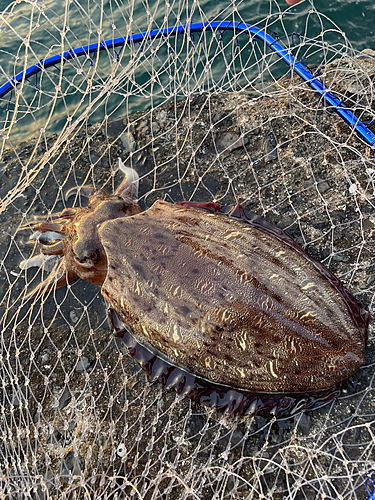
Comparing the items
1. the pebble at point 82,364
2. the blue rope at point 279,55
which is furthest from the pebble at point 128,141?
the pebble at point 82,364

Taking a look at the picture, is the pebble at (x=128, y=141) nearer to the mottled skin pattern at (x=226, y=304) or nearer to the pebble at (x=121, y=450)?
the mottled skin pattern at (x=226, y=304)

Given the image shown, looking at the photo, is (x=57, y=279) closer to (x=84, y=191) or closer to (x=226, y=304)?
(x=84, y=191)

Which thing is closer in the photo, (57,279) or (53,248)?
(57,279)

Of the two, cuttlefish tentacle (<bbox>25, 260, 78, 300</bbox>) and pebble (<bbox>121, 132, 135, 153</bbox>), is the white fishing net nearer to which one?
pebble (<bbox>121, 132, 135, 153</bbox>)

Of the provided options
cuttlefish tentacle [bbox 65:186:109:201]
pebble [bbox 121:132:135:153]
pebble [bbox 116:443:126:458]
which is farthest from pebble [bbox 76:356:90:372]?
pebble [bbox 121:132:135:153]

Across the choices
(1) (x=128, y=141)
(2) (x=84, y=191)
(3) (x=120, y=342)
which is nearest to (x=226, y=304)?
(3) (x=120, y=342)

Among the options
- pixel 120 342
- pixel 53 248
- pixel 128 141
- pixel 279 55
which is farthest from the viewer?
pixel 128 141
